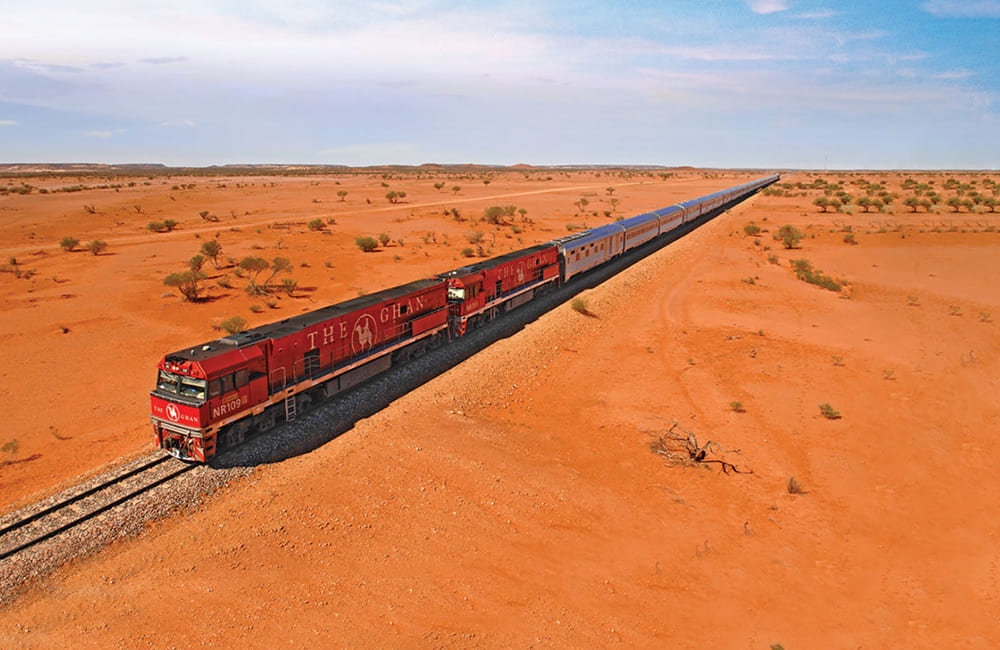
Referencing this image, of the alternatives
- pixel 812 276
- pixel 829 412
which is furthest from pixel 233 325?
pixel 812 276

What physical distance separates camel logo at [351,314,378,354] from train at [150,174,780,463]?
4 centimetres

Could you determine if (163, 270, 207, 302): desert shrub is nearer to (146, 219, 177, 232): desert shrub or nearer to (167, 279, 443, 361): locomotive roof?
(167, 279, 443, 361): locomotive roof

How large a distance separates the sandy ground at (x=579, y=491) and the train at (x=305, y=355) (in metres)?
1.99

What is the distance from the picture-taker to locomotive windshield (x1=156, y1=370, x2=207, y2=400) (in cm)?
1473

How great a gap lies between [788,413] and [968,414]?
6486 millimetres

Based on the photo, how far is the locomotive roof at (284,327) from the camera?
1576 cm

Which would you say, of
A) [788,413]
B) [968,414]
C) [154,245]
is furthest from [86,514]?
[154,245]

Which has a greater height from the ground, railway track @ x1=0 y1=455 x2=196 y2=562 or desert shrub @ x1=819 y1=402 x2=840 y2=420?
desert shrub @ x1=819 y1=402 x2=840 y2=420

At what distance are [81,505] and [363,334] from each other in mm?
9338

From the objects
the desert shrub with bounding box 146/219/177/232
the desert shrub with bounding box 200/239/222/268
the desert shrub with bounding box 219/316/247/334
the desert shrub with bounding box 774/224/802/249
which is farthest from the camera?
the desert shrub with bounding box 146/219/177/232

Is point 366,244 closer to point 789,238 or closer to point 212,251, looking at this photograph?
point 212,251

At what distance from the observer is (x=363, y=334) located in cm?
2016

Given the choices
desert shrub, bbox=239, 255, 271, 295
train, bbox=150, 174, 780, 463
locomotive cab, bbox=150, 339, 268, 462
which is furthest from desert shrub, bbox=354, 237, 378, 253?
locomotive cab, bbox=150, 339, 268, 462

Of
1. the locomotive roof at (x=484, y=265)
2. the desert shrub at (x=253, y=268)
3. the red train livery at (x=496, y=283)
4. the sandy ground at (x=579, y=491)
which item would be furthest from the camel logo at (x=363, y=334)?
the desert shrub at (x=253, y=268)
